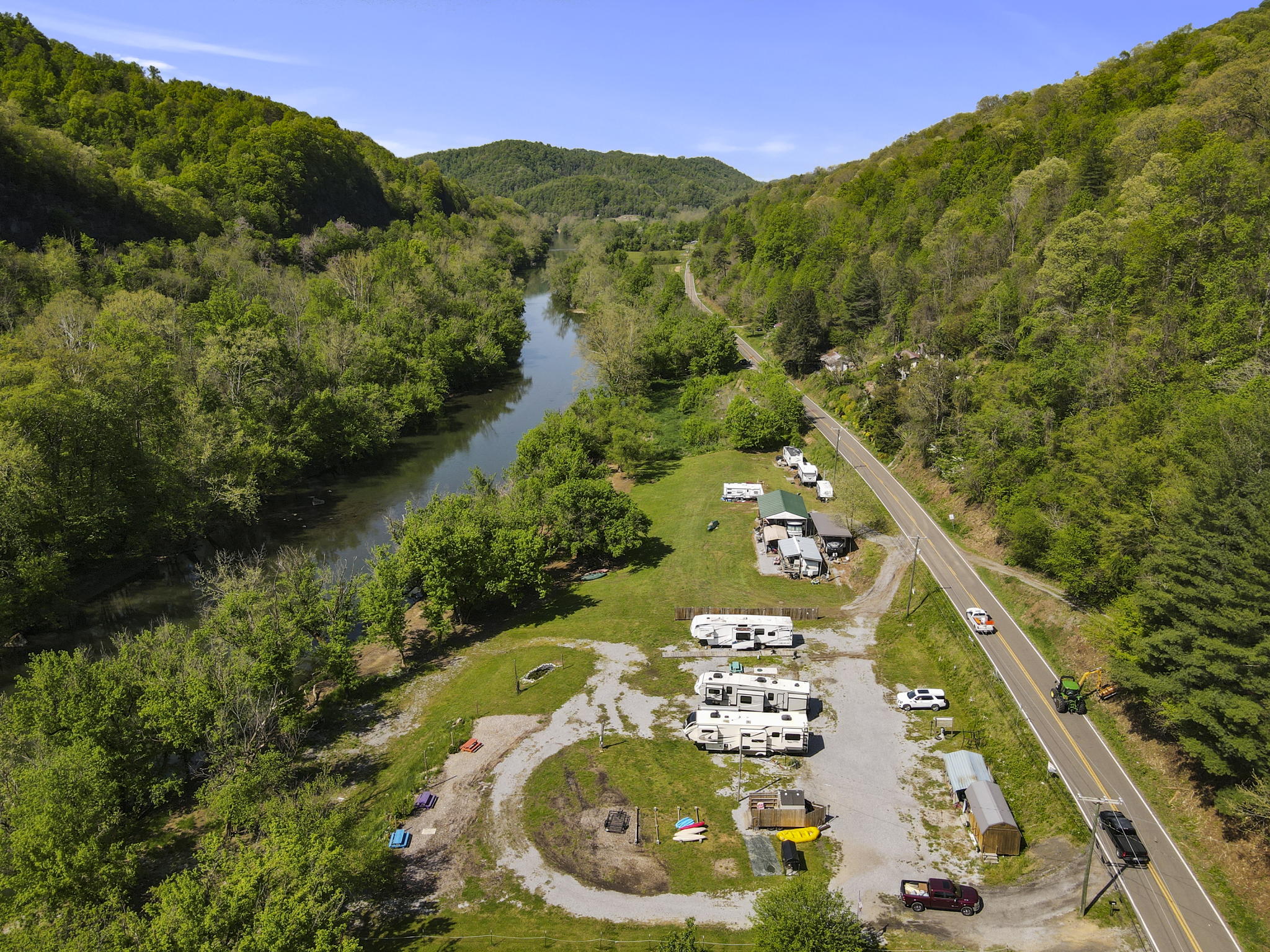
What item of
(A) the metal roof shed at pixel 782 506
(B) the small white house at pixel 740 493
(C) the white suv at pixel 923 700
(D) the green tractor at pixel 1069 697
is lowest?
(C) the white suv at pixel 923 700

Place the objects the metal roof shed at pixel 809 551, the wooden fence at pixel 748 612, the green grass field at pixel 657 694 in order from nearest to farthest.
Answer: the green grass field at pixel 657 694 < the wooden fence at pixel 748 612 < the metal roof shed at pixel 809 551

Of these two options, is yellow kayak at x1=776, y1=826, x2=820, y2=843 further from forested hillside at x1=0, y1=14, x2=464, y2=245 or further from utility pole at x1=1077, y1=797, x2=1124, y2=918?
forested hillside at x1=0, y1=14, x2=464, y2=245

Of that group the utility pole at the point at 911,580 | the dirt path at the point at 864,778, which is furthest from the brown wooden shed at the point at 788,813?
the utility pole at the point at 911,580

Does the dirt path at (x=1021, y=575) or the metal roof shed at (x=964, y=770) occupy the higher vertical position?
the dirt path at (x=1021, y=575)

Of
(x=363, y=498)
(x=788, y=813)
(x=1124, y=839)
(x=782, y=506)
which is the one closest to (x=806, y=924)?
(x=788, y=813)

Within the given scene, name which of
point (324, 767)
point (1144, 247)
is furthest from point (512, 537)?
point (1144, 247)

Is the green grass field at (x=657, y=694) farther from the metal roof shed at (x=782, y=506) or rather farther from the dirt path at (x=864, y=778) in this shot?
the metal roof shed at (x=782, y=506)

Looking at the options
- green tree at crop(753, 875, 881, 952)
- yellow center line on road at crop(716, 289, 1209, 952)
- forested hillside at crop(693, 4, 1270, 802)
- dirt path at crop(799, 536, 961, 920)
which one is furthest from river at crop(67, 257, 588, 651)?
forested hillside at crop(693, 4, 1270, 802)
